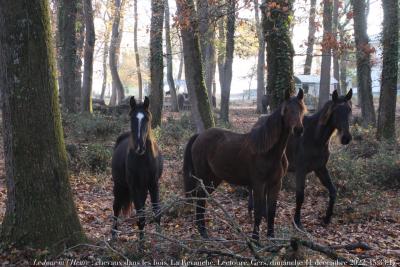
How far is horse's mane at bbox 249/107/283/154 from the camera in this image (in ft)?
19.6

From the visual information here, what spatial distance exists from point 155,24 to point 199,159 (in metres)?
12.2

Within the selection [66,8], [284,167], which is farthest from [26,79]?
[66,8]

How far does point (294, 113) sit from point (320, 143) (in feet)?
6.18

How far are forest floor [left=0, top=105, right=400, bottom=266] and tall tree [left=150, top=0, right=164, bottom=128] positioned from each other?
5.77 meters

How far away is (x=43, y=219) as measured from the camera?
5.05 metres

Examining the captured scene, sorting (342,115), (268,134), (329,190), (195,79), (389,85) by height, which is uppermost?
(195,79)

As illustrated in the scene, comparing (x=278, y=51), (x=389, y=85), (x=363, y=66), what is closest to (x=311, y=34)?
(x=363, y=66)

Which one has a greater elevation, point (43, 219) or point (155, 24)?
point (155, 24)

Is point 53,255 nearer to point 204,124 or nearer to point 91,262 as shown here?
point 91,262

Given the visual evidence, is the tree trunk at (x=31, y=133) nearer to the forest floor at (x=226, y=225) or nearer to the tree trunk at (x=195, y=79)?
the forest floor at (x=226, y=225)

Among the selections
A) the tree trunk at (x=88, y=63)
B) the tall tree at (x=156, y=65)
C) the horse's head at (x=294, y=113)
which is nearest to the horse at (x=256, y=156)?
the horse's head at (x=294, y=113)

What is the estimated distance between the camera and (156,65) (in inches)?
711

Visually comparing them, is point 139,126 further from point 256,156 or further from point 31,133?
point 256,156

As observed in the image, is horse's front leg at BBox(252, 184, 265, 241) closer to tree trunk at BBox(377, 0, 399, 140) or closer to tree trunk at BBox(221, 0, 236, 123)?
tree trunk at BBox(377, 0, 399, 140)
